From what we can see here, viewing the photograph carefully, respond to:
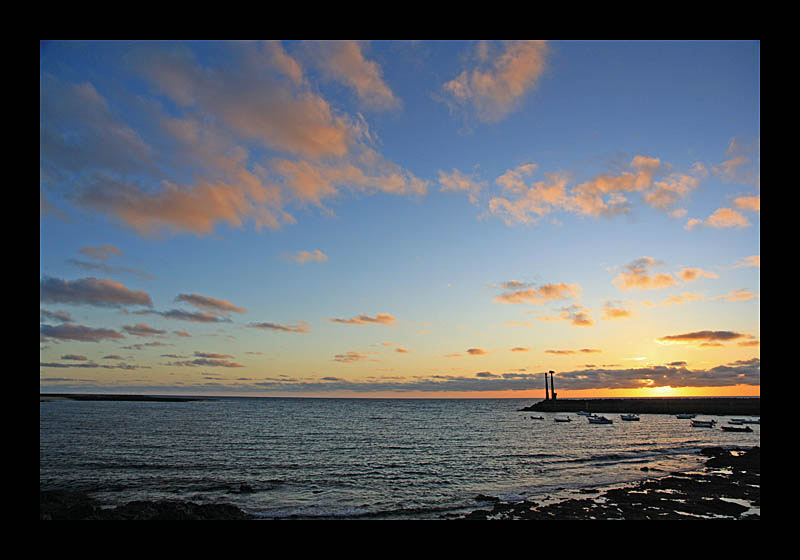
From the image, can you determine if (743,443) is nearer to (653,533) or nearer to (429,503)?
(429,503)

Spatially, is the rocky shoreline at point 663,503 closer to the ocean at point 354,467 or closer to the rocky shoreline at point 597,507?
the rocky shoreline at point 597,507

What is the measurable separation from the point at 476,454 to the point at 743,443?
52.8 feet

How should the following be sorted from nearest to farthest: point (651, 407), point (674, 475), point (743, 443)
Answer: point (674, 475)
point (743, 443)
point (651, 407)

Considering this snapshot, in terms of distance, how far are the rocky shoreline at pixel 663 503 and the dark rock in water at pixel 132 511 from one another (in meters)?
5.77

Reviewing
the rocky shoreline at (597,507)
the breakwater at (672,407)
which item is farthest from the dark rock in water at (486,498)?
the breakwater at (672,407)

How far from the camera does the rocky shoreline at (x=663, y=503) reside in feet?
36.9

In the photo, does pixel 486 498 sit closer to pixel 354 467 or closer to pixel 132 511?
pixel 354 467

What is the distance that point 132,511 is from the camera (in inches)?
438

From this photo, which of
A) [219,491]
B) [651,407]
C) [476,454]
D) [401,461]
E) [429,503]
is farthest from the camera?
[651,407]

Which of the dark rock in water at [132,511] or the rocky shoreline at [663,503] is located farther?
the rocky shoreline at [663,503]

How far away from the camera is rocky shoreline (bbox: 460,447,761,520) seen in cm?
1123

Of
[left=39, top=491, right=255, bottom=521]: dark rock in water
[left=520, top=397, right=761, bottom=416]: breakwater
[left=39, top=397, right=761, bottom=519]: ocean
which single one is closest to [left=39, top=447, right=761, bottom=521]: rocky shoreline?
[left=39, top=491, right=255, bottom=521]: dark rock in water

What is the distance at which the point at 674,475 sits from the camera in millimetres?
17250
